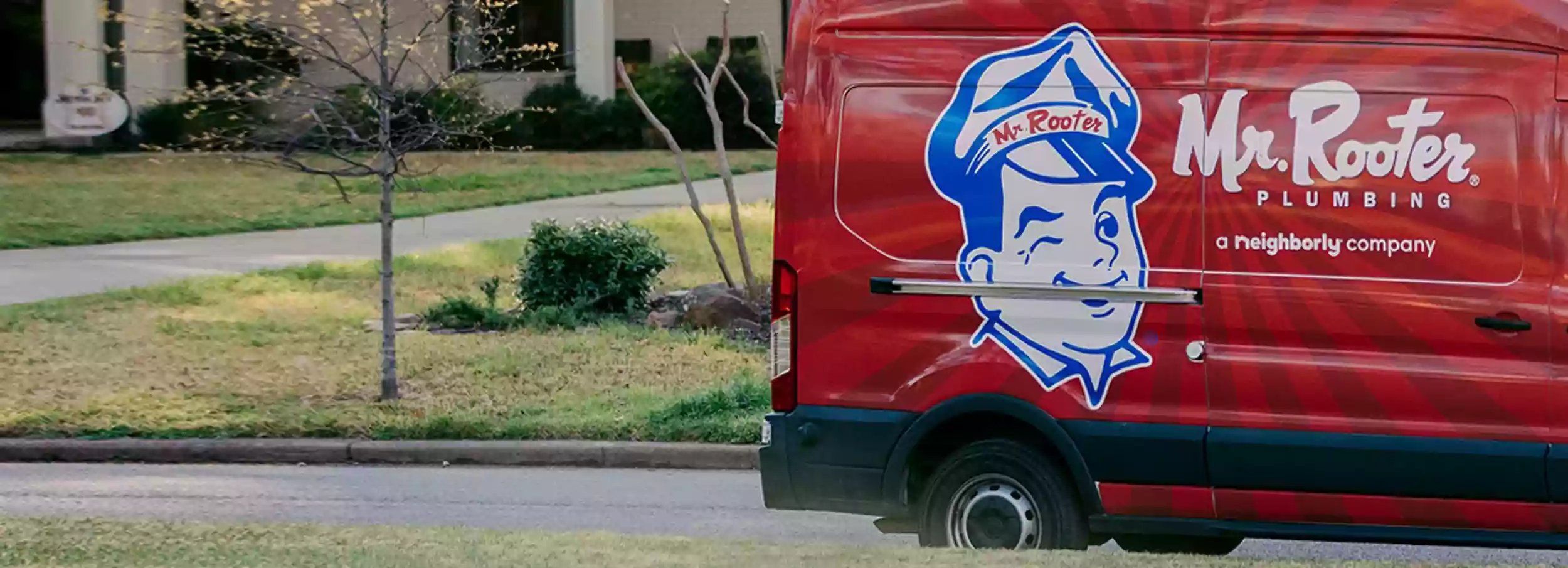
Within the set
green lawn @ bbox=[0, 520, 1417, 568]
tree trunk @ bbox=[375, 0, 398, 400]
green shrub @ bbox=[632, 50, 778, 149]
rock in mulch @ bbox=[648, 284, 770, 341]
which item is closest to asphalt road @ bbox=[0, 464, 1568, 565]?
tree trunk @ bbox=[375, 0, 398, 400]

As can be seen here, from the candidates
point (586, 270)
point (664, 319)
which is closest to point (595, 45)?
point (586, 270)

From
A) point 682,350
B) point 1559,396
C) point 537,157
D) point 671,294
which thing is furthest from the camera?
point 537,157

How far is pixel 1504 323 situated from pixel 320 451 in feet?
22.1

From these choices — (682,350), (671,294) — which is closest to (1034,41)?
(682,350)

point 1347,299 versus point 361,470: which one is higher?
point 1347,299

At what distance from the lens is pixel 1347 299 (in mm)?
6301

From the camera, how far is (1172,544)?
7277mm

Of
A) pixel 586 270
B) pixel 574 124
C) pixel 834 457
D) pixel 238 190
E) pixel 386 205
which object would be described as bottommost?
pixel 834 457

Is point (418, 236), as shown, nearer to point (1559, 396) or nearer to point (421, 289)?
point (421, 289)

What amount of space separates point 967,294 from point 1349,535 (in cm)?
155

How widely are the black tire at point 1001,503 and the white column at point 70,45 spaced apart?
28.2 meters

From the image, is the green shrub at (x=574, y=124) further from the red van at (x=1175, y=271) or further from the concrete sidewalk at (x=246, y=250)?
the red van at (x=1175, y=271)

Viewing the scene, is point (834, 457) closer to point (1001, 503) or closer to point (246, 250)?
point (1001, 503)

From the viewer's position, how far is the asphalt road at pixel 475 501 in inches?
323
